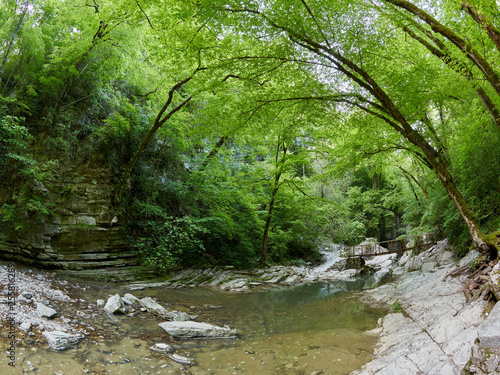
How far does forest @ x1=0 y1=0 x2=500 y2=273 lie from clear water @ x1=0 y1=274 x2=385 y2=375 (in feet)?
10.1

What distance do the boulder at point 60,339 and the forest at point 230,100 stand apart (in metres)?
5.20

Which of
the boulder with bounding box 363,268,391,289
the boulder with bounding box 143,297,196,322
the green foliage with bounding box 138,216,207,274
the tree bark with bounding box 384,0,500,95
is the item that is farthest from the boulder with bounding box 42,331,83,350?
the boulder with bounding box 363,268,391,289

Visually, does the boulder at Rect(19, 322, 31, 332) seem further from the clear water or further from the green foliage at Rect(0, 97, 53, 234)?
the green foliage at Rect(0, 97, 53, 234)

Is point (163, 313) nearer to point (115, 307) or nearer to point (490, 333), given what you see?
point (115, 307)

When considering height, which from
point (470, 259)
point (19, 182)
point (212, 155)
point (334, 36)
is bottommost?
point (470, 259)

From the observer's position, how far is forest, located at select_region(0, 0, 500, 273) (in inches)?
214

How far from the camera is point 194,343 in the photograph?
4.45 metres

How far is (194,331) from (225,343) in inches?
23.3

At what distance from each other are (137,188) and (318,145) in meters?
7.94

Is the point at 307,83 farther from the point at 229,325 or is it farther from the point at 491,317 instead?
the point at 229,325

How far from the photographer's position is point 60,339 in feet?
11.4

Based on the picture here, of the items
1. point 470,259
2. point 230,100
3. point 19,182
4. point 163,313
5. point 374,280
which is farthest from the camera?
point 374,280

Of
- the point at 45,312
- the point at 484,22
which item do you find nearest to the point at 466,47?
the point at 484,22

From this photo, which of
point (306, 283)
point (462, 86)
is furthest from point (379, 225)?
point (462, 86)
